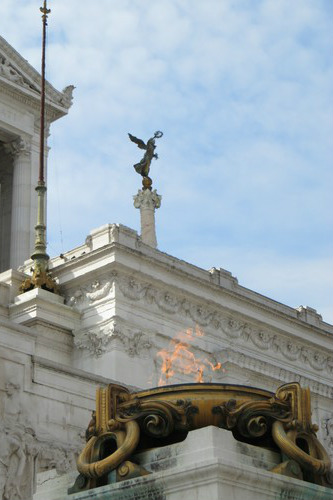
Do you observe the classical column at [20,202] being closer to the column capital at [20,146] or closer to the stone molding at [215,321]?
the column capital at [20,146]

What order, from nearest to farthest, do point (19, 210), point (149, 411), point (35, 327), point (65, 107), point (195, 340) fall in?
point (149, 411)
point (35, 327)
point (195, 340)
point (19, 210)
point (65, 107)

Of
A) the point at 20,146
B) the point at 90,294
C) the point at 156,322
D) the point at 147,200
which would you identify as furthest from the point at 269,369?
the point at 20,146

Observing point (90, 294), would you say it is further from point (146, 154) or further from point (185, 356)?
point (146, 154)

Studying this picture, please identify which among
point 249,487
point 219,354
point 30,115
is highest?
point 30,115

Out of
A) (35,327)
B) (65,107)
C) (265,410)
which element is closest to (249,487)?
(265,410)

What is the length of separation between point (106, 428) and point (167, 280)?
27320 mm

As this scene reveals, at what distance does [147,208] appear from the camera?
153 feet

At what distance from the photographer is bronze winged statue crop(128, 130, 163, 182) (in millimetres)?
47781

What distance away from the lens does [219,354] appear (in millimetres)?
38625

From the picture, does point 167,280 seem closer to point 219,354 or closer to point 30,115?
point 219,354

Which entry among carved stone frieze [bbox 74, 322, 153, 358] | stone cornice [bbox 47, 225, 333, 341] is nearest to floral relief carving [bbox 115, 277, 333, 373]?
stone cornice [bbox 47, 225, 333, 341]

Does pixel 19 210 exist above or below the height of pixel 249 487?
above

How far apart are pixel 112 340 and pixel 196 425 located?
25.6 m

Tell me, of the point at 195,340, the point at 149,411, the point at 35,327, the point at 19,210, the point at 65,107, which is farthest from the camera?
the point at 65,107
